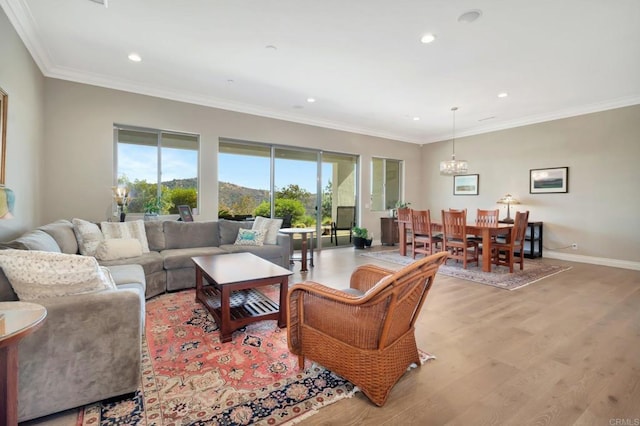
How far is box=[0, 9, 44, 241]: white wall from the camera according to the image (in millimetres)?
2963

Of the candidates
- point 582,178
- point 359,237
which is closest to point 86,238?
point 359,237

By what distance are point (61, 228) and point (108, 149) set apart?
1.96 metres

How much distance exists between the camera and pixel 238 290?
9.77ft

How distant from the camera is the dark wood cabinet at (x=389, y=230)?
25.5 ft

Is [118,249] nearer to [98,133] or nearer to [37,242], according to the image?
[37,242]

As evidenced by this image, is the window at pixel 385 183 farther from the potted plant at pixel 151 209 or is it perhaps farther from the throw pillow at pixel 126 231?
the throw pillow at pixel 126 231

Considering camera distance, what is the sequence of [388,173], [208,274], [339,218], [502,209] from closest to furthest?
[208,274] < [502,209] < [339,218] < [388,173]

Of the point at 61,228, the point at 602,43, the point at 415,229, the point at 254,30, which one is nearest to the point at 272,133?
the point at 254,30

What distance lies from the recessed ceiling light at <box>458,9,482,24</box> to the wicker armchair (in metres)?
2.54

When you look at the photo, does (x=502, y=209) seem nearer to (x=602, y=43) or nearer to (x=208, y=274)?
(x=602, y=43)

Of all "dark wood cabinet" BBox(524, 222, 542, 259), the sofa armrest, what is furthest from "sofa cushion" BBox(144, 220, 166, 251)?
"dark wood cabinet" BBox(524, 222, 542, 259)

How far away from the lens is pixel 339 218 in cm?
759

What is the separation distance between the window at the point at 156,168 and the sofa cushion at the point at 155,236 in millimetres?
899

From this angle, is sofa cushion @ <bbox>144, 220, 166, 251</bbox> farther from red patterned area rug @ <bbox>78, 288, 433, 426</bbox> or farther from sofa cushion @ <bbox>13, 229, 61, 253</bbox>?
red patterned area rug @ <bbox>78, 288, 433, 426</bbox>
